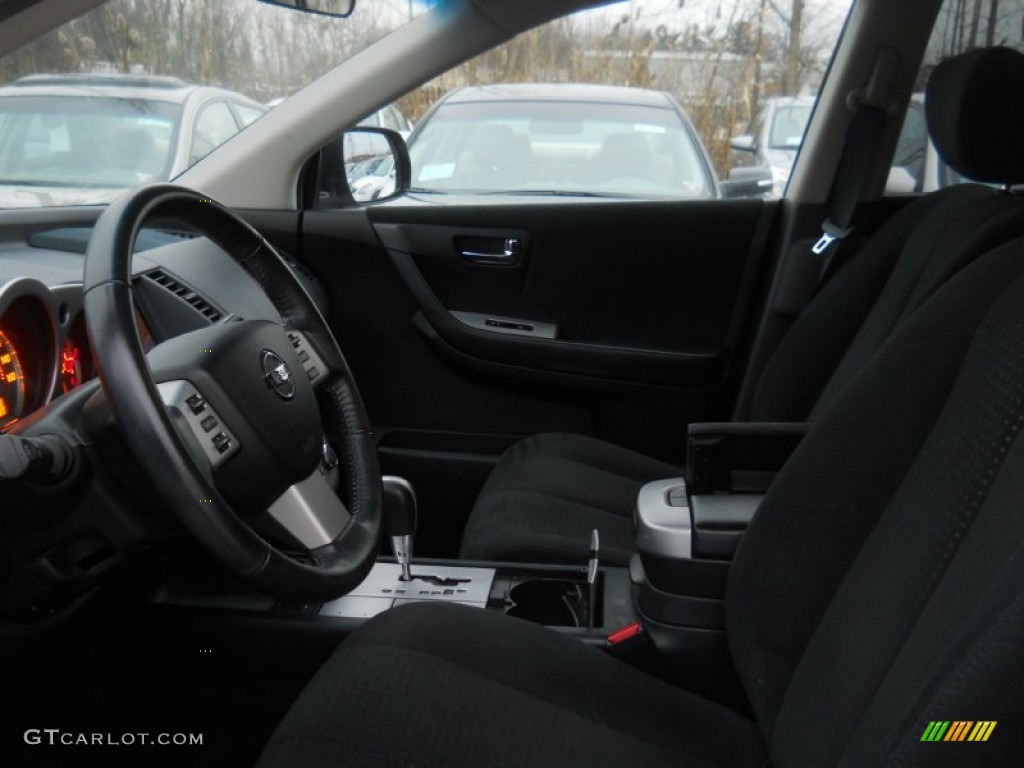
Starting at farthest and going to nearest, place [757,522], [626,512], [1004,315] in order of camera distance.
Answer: [626,512]
[757,522]
[1004,315]

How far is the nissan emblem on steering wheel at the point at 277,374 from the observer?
1356mm

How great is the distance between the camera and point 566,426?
8.84 ft

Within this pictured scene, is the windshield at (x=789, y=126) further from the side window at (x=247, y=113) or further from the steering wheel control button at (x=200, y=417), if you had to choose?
the steering wheel control button at (x=200, y=417)

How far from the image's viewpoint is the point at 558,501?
2.08m

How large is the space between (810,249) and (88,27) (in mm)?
1544

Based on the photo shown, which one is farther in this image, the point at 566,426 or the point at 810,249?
the point at 566,426

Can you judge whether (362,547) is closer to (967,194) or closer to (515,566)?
A: (515,566)

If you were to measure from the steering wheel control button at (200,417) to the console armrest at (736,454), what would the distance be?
705 millimetres

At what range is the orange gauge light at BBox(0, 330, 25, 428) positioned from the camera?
1.42 metres

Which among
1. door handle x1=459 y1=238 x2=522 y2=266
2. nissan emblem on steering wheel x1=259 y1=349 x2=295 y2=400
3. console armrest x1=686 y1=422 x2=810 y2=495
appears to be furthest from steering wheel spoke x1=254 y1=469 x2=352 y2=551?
door handle x1=459 y1=238 x2=522 y2=266

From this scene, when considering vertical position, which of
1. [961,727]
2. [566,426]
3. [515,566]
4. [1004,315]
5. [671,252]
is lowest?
[566,426]

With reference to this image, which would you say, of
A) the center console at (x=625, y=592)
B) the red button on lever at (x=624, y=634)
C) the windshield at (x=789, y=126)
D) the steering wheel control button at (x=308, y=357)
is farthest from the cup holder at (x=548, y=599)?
the windshield at (x=789, y=126)

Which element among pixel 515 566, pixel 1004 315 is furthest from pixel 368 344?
pixel 1004 315

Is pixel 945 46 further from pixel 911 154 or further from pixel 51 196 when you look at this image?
pixel 51 196
